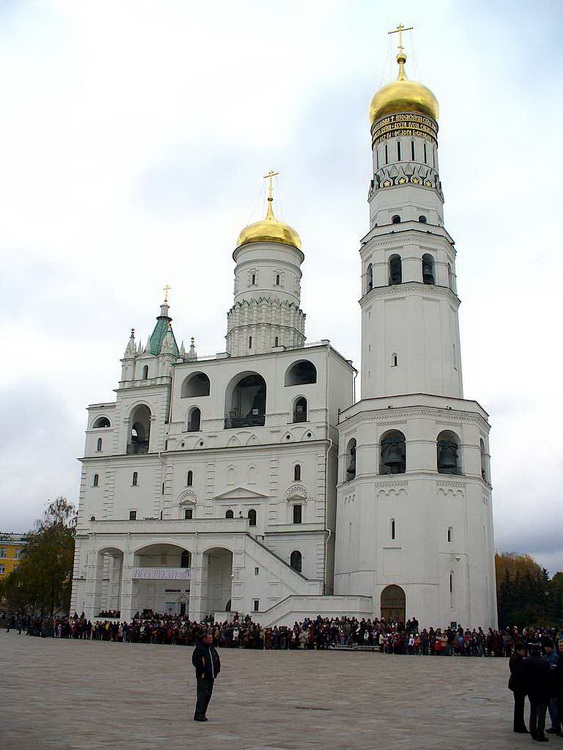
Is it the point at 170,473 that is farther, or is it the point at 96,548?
the point at 170,473

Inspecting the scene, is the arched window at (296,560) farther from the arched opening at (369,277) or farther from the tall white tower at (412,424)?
the arched opening at (369,277)

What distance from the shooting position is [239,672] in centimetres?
2030

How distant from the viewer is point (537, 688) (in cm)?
1127

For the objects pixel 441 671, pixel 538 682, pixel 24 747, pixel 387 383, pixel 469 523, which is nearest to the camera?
pixel 24 747

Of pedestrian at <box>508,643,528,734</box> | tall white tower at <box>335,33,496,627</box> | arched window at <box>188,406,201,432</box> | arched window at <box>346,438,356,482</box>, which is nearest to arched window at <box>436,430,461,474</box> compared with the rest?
tall white tower at <box>335,33,496,627</box>

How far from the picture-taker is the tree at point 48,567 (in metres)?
57.6

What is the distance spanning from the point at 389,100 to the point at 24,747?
43.0m

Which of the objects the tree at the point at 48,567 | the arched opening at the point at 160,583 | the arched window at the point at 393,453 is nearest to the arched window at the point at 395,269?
the arched window at the point at 393,453

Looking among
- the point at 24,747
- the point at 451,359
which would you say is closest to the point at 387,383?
the point at 451,359

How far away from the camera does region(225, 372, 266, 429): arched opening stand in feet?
157

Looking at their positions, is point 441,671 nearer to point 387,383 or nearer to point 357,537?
point 357,537

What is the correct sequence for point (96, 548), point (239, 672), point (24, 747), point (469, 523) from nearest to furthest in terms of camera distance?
point (24, 747) < point (239, 672) < point (469, 523) < point (96, 548)

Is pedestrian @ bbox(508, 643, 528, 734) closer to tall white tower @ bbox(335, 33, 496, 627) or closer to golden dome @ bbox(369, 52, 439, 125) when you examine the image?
tall white tower @ bbox(335, 33, 496, 627)

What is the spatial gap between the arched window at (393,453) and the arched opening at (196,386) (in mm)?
13881
